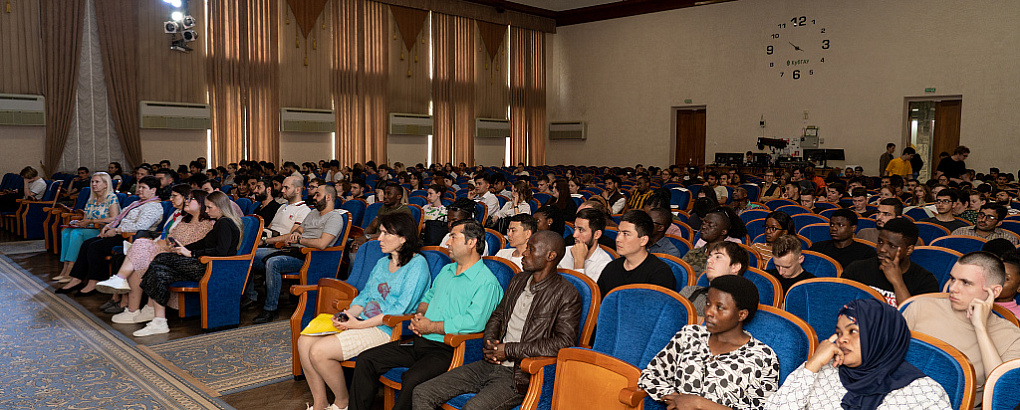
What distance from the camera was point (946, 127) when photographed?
16.0m

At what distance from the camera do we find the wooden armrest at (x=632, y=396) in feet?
8.75

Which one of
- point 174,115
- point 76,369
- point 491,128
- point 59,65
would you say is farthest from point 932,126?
point 59,65

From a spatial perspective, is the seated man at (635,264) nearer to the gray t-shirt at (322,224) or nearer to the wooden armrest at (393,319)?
the wooden armrest at (393,319)

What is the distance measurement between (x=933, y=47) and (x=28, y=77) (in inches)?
746

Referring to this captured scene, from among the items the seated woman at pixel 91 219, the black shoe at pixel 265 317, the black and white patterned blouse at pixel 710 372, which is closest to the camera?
the black and white patterned blouse at pixel 710 372

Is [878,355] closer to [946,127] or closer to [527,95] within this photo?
[946,127]

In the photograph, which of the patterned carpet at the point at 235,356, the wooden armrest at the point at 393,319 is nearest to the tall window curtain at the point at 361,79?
the patterned carpet at the point at 235,356

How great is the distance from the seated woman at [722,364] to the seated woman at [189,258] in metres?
4.07

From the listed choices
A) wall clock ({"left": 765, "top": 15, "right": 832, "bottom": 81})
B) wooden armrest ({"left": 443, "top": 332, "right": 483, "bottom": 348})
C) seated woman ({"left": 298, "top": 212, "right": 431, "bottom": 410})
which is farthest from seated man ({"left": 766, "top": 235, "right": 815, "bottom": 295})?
wall clock ({"left": 765, "top": 15, "right": 832, "bottom": 81})

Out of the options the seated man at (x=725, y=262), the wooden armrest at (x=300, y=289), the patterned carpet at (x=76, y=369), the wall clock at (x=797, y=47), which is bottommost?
the patterned carpet at (x=76, y=369)

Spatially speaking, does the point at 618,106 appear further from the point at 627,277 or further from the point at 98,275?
the point at 627,277

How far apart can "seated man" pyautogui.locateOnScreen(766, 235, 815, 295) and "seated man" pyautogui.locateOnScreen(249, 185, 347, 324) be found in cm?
378

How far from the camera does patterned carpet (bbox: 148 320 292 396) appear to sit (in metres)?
4.48

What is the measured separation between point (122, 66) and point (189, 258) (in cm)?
1092
